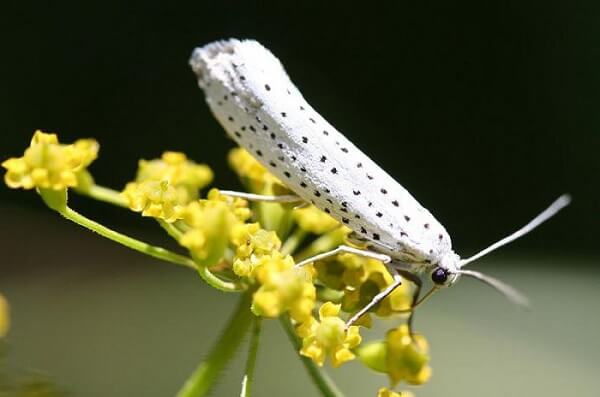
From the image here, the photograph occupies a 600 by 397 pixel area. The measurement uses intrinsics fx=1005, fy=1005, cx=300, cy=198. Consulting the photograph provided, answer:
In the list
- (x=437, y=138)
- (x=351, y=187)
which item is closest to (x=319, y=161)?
(x=351, y=187)

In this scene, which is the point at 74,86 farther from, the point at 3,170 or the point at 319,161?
the point at 319,161

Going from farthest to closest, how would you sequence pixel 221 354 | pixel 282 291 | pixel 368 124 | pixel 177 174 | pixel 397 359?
pixel 368 124, pixel 177 174, pixel 397 359, pixel 221 354, pixel 282 291

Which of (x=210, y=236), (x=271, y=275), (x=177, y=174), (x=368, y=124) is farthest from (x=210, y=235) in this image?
(x=368, y=124)

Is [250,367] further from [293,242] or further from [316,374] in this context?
[293,242]

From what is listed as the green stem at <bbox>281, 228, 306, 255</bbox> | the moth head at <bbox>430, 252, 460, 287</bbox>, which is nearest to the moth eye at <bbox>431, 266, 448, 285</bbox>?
the moth head at <bbox>430, 252, 460, 287</bbox>

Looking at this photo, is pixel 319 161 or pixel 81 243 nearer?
pixel 319 161

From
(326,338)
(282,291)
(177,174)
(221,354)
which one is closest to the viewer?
(282,291)

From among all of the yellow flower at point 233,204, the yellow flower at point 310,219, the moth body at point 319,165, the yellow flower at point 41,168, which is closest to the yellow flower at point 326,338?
the moth body at point 319,165

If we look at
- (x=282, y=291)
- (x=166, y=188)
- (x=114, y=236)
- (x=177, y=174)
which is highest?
(x=177, y=174)
